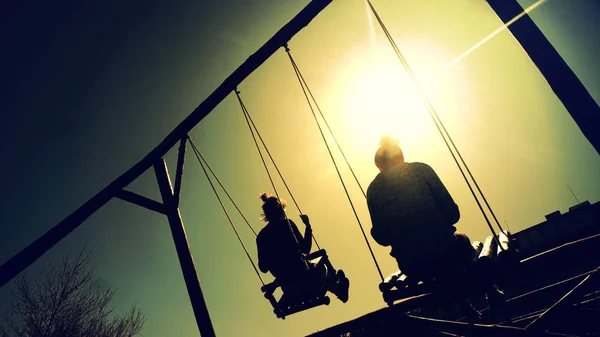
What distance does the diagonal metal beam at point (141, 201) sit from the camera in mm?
4734

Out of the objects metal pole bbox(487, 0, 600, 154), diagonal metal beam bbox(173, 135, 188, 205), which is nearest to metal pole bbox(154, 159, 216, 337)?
diagonal metal beam bbox(173, 135, 188, 205)

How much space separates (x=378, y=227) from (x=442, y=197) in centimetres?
63

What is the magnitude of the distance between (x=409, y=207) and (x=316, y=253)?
1926mm

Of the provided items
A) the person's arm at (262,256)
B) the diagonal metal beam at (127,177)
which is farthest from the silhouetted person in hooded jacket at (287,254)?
the diagonal metal beam at (127,177)

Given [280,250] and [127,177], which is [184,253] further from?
[127,177]

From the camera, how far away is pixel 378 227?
8.84 ft

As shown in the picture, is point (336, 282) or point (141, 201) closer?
point (336, 282)

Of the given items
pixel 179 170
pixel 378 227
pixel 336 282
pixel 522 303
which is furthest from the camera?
pixel 179 170

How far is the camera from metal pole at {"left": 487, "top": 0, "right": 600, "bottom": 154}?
221 centimetres

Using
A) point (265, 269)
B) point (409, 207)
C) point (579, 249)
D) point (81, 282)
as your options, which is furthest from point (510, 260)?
→ point (81, 282)

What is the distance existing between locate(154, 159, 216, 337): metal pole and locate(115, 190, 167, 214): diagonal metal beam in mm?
110

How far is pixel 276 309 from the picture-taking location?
12.6 feet

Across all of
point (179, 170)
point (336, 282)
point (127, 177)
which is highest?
point (127, 177)

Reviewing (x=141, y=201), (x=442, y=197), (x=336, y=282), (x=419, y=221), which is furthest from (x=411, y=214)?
(x=141, y=201)
